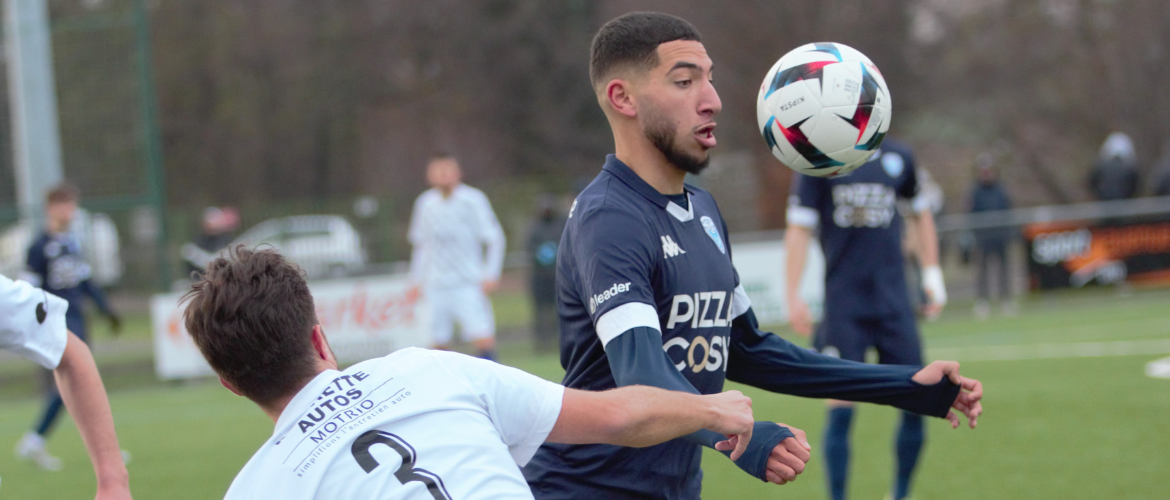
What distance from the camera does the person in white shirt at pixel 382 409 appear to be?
2113 millimetres

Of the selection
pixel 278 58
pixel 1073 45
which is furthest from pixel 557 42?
pixel 1073 45

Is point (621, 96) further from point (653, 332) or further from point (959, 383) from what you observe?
point (959, 383)

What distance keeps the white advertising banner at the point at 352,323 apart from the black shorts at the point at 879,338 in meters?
8.95

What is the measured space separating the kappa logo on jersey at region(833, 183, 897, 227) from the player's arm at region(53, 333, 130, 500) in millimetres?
3779

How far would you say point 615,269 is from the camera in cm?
272

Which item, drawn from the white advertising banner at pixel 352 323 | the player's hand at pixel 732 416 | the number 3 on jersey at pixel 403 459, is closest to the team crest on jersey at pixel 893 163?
the player's hand at pixel 732 416

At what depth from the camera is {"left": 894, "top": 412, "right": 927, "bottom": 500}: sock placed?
5453 mm

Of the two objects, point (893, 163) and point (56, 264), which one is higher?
point (893, 163)

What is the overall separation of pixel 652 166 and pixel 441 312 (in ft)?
26.4

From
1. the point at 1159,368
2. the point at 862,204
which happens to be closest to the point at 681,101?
the point at 862,204

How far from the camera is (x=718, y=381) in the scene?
3.12 meters

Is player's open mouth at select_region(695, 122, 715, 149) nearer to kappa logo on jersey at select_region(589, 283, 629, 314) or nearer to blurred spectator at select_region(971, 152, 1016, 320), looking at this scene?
kappa logo on jersey at select_region(589, 283, 629, 314)

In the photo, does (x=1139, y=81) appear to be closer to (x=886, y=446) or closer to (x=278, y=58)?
(x=886, y=446)

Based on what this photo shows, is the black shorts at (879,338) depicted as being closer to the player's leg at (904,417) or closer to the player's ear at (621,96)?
the player's leg at (904,417)
